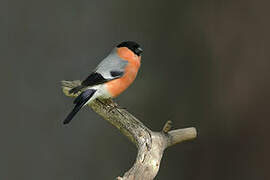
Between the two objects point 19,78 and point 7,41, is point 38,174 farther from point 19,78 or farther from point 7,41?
point 7,41

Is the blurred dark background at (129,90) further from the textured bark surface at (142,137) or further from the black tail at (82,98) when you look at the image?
the black tail at (82,98)

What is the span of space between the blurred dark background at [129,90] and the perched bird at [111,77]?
520mm

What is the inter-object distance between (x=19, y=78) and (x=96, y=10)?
18.9 inches

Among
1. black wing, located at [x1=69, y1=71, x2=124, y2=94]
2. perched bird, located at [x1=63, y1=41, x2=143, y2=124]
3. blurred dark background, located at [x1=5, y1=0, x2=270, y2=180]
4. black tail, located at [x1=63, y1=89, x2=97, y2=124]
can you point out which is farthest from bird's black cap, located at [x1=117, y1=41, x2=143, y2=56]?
blurred dark background, located at [x1=5, y1=0, x2=270, y2=180]

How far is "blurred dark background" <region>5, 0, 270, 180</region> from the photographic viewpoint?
208 centimetres

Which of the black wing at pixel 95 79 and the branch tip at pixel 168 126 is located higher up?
the black wing at pixel 95 79

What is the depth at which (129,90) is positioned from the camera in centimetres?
222

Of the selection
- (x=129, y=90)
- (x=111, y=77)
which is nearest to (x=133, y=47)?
(x=111, y=77)

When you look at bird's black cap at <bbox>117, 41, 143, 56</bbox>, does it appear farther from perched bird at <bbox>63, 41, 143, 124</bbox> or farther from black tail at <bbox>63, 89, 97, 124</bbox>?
black tail at <bbox>63, 89, 97, 124</bbox>

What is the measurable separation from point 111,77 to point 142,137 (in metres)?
0.24

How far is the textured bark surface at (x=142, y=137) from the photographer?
1369mm

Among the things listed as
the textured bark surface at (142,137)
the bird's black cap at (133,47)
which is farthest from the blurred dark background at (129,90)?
the bird's black cap at (133,47)

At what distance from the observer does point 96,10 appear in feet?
7.13

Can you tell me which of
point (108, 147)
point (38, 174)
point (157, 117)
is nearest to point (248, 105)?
point (157, 117)
